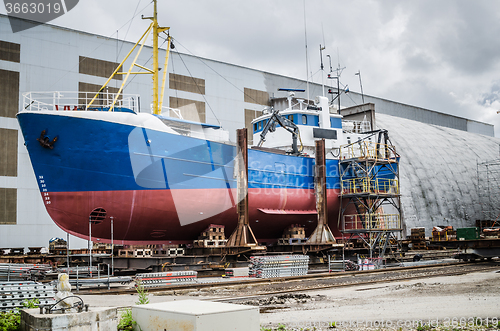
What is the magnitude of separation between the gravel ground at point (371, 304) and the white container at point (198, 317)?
69.2 inches

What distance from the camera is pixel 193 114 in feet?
110

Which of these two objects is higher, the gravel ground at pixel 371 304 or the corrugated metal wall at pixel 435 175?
the corrugated metal wall at pixel 435 175

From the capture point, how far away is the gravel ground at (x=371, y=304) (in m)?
7.23

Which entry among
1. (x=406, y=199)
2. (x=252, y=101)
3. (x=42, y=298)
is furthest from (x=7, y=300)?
(x=406, y=199)

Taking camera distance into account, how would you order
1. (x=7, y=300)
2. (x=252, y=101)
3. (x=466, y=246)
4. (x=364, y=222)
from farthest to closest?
(x=252, y=101), (x=364, y=222), (x=466, y=246), (x=7, y=300)

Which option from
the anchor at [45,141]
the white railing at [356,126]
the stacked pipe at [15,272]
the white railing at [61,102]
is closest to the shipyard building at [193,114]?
the white railing at [61,102]

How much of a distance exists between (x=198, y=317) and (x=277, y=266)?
41.5ft

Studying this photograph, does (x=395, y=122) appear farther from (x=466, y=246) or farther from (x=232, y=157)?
(x=232, y=157)

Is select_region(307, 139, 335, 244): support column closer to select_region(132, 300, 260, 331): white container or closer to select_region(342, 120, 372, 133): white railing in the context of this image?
select_region(342, 120, 372, 133): white railing

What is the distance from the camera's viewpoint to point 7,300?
7.71m

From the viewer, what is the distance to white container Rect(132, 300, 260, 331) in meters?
4.86

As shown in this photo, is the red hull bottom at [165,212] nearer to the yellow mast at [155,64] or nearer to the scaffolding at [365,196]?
the scaffolding at [365,196]

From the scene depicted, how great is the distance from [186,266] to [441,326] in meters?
11.7

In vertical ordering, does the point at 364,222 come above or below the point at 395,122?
below
